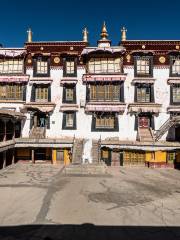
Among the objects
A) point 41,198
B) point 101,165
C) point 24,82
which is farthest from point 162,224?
point 24,82

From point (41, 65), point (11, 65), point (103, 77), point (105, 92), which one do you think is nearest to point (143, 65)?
point (103, 77)

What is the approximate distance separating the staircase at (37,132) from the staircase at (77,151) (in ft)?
15.4

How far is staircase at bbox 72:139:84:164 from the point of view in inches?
1177

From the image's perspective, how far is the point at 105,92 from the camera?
35.7 m

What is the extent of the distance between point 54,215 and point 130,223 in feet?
14.5

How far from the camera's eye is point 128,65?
35.8m

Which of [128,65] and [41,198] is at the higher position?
[128,65]

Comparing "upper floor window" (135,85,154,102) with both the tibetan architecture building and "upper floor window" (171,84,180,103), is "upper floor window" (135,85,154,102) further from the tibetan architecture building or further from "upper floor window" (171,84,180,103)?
"upper floor window" (171,84,180,103)

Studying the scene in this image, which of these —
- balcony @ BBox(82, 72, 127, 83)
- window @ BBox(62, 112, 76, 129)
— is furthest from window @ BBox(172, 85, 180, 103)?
window @ BBox(62, 112, 76, 129)

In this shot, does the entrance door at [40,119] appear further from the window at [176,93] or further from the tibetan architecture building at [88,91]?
the window at [176,93]

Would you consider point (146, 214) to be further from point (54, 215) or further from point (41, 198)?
point (41, 198)

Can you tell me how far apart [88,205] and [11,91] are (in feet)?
76.0

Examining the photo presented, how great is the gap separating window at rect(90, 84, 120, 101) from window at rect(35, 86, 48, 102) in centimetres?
608
